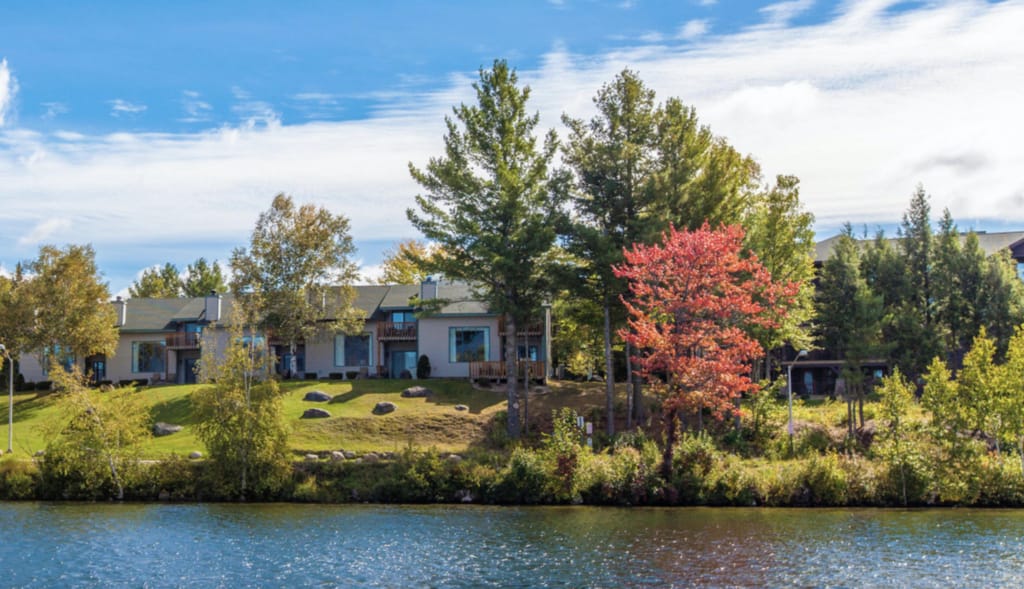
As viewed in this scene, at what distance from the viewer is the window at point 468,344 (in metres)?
55.7

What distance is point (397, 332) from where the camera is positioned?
57656 mm

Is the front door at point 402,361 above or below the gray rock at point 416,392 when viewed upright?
above

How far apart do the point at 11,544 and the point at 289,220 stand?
108ft

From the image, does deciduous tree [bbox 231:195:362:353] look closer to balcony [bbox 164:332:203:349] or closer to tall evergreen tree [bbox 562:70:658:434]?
balcony [bbox 164:332:203:349]

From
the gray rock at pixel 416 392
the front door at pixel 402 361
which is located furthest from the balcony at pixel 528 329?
the front door at pixel 402 361

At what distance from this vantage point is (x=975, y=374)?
115 feet

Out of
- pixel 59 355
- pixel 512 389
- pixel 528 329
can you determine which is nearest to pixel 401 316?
Answer: pixel 528 329

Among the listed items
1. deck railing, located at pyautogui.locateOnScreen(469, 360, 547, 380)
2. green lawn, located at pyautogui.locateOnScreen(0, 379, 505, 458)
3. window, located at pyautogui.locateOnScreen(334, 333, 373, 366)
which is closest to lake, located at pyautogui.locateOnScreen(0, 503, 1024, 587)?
green lawn, located at pyautogui.locateOnScreen(0, 379, 505, 458)

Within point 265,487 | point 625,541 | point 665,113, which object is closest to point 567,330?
point 665,113

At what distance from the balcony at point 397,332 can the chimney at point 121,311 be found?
1766 centimetres

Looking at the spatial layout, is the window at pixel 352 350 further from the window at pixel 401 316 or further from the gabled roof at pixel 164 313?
the gabled roof at pixel 164 313

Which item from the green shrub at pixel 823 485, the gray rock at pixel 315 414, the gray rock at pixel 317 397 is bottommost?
the green shrub at pixel 823 485

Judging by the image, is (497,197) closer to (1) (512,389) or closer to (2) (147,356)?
(1) (512,389)

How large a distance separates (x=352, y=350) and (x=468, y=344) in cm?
771
